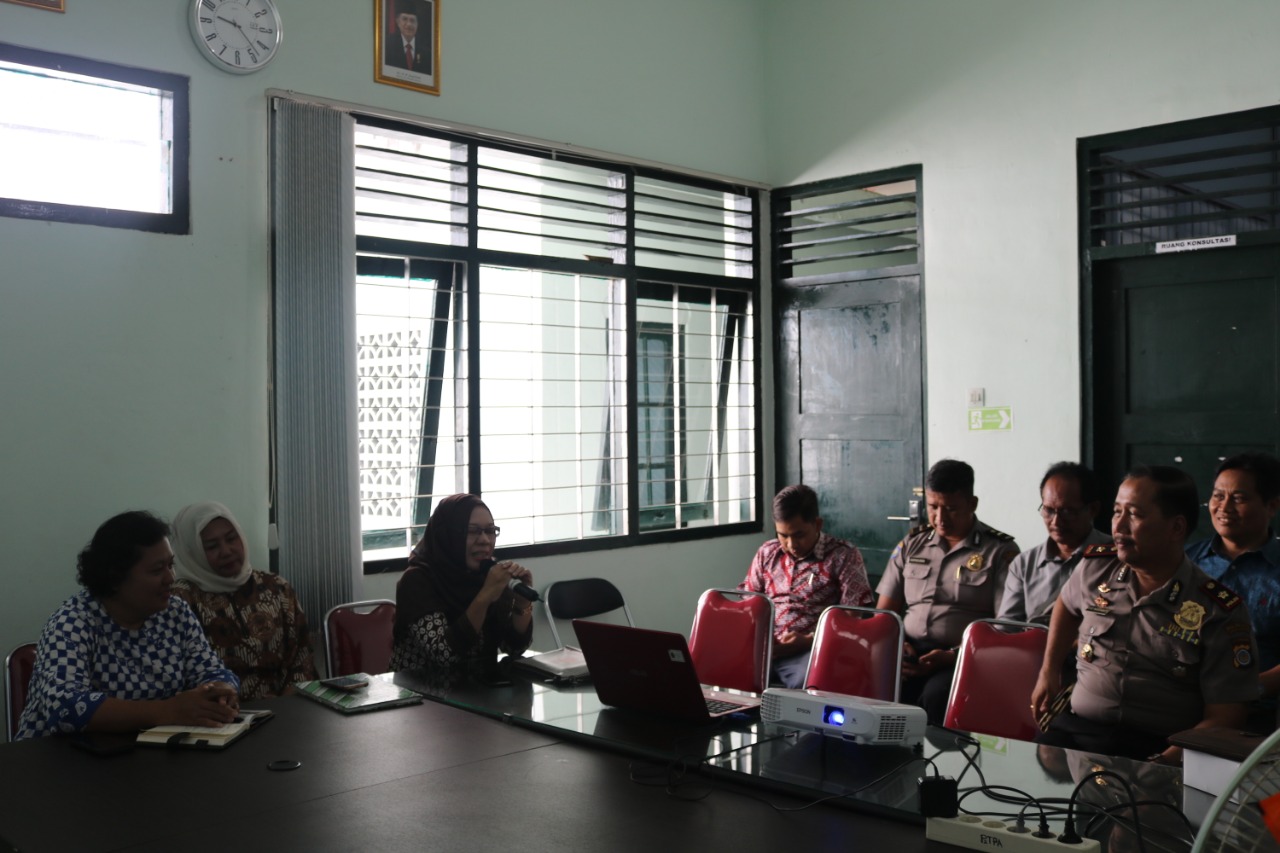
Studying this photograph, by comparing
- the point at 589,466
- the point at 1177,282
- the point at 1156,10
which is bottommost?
the point at 589,466

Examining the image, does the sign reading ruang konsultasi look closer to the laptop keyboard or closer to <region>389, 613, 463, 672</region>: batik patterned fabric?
the laptop keyboard

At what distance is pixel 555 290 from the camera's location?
18.5ft

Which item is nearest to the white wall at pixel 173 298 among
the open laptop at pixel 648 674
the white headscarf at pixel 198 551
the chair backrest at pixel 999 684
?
the white headscarf at pixel 198 551

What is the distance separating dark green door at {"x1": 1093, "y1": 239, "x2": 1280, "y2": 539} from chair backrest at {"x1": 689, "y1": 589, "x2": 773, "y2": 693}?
88.3 inches

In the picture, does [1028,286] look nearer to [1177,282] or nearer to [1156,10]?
[1177,282]

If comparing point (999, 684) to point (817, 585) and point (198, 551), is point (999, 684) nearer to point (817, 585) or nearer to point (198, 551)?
point (817, 585)

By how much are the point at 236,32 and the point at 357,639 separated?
2.45 metres

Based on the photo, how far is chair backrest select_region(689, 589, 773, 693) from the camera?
3863mm

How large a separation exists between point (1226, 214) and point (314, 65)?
13.1ft

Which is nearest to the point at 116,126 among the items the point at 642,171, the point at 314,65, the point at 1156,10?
the point at 314,65

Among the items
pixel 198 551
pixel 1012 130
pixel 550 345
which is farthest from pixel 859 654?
pixel 1012 130

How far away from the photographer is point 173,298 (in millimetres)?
4219

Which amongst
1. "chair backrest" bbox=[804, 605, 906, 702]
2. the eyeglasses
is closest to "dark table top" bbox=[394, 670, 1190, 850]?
"chair backrest" bbox=[804, 605, 906, 702]

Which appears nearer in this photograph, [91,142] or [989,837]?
[989,837]
